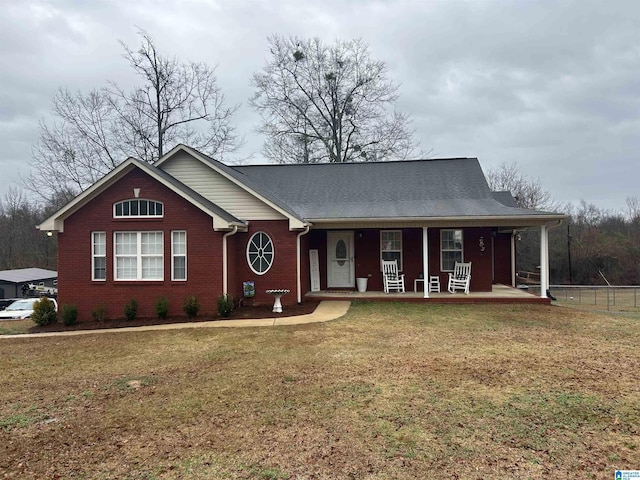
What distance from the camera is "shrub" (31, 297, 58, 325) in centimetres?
1092

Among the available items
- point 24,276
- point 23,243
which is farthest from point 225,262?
point 23,243

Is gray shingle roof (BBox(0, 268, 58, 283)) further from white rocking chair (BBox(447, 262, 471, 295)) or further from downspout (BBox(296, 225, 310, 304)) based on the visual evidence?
white rocking chair (BBox(447, 262, 471, 295))

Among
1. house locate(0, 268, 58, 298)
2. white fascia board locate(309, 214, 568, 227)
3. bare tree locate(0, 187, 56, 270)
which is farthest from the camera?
bare tree locate(0, 187, 56, 270)

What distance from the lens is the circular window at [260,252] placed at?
12234 mm

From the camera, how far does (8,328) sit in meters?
11.4

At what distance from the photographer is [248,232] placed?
482 inches

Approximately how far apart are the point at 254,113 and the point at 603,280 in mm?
25811

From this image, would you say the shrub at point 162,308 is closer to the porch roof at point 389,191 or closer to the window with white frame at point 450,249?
the porch roof at point 389,191

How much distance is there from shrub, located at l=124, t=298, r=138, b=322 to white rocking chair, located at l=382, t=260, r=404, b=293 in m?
7.52

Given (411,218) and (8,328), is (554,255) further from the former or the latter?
(8,328)

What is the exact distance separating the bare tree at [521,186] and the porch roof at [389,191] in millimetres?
16932

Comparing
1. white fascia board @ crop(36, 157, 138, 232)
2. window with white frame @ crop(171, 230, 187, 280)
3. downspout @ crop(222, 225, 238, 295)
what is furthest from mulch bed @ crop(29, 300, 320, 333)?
white fascia board @ crop(36, 157, 138, 232)

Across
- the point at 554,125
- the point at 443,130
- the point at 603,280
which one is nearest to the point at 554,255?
the point at 603,280

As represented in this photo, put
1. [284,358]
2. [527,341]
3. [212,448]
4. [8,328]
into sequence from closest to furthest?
[212,448], [284,358], [527,341], [8,328]
